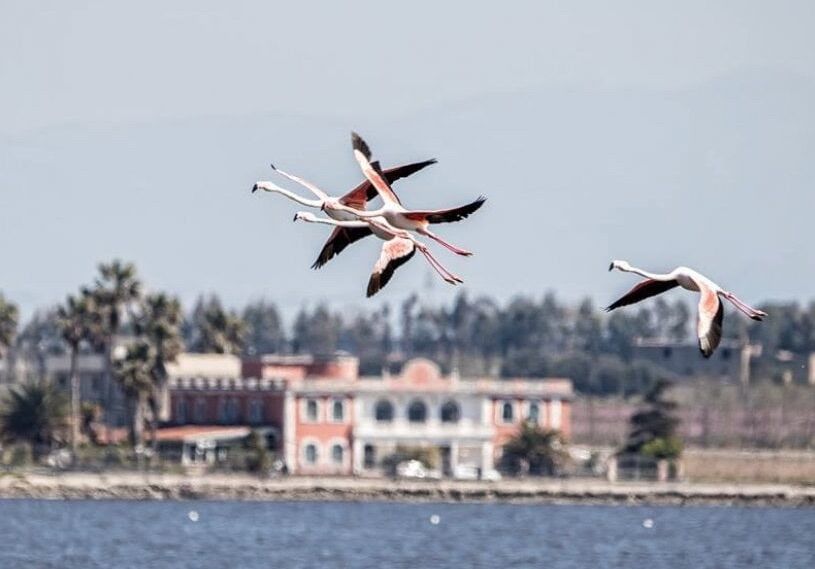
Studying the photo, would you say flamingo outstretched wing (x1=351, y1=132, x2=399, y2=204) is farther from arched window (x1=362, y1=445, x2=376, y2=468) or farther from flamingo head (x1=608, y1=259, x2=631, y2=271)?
arched window (x1=362, y1=445, x2=376, y2=468)

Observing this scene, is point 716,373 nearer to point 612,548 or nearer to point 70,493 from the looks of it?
point 70,493

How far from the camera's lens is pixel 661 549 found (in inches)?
3814

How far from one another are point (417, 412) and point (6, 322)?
69.8ft

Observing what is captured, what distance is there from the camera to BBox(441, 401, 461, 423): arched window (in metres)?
128

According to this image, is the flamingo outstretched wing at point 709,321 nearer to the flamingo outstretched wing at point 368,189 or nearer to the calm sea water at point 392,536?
the flamingo outstretched wing at point 368,189

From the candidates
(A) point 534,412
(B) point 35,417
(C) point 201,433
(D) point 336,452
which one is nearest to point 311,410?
(D) point 336,452

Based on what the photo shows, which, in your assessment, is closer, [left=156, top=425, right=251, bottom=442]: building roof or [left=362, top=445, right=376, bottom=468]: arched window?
[left=156, top=425, right=251, bottom=442]: building roof

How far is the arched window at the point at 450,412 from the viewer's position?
128m

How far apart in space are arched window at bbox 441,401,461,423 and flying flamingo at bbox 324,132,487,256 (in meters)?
99.6

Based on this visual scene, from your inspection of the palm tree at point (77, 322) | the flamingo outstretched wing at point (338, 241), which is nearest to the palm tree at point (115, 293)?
the palm tree at point (77, 322)

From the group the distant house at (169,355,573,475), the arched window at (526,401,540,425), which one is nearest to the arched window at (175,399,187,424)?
the distant house at (169,355,573,475)

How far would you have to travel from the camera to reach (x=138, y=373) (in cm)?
12400

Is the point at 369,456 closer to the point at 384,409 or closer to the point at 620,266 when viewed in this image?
the point at 384,409

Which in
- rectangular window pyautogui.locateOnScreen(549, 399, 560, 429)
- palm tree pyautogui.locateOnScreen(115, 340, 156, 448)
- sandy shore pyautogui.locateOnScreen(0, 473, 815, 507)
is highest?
palm tree pyautogui.locateOnScreen(115, 340, 156, 448)
